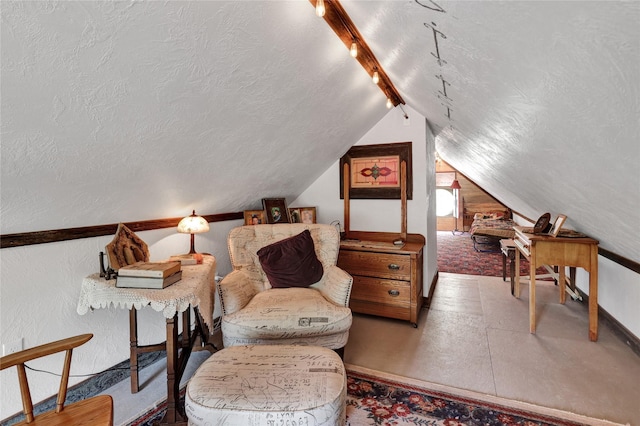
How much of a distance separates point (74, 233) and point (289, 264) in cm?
136

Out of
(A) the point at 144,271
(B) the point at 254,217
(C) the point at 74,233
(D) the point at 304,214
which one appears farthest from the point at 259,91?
(D) the point at 304,214

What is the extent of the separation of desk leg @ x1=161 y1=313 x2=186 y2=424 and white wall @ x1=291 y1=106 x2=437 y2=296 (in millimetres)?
2228

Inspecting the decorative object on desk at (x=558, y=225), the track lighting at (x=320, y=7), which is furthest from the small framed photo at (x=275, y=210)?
the decorative object on desk at (x=558, y=225)

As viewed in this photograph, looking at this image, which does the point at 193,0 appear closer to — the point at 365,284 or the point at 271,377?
the point at 271,377

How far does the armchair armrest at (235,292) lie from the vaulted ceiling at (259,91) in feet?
2.37

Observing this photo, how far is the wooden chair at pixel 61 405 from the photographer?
1.00 m

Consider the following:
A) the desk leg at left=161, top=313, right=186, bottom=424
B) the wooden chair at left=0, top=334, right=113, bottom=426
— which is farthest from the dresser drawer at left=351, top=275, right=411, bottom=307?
the wooden chair at left=0, top=334, right=113, bottom=426

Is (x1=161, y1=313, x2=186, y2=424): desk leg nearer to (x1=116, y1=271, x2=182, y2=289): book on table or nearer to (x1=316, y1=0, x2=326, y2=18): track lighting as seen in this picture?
(x1=116, y1=271, x2=182, y2=289): book on table

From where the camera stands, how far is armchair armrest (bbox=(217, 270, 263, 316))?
1.90 meters

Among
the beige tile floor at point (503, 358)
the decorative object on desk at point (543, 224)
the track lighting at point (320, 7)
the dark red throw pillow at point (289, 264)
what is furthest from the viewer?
the decorative object on desk at point (543, 224)

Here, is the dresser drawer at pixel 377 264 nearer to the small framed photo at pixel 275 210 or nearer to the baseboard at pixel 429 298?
the baseboard at pixel 429 298

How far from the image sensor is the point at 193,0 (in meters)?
1.09

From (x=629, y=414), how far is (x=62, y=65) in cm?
307

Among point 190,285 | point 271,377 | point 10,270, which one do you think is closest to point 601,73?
point 271,377
